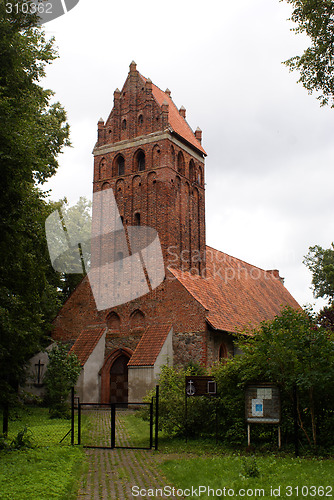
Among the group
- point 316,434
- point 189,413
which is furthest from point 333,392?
point 189,413

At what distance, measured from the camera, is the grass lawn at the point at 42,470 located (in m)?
7.95

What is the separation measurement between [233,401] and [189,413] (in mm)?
1416

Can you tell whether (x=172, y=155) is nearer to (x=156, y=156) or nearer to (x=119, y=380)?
(x=156, y=156)

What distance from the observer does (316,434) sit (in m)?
12.3

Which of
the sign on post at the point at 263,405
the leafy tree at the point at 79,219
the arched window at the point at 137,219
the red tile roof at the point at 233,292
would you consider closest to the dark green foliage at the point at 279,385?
the sign on post at the point at 263,405

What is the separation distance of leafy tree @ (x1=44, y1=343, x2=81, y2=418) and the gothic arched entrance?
2611 millimetres

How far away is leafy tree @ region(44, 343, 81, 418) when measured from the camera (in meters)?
21.0

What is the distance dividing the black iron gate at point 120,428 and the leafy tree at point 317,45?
9.34m

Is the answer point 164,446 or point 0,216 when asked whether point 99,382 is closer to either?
point 164,446

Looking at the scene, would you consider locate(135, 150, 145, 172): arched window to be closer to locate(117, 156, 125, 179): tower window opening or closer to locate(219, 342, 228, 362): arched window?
locate(117, 156, 125, 179): tower window opening

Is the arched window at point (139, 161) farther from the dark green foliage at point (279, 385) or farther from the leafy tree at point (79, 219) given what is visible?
the dark green foliage at point (279, 385)

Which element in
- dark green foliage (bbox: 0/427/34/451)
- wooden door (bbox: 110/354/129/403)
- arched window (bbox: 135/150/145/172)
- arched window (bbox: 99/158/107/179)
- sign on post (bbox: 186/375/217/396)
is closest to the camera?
dark green foliage (bbox: 0/427/34/451)

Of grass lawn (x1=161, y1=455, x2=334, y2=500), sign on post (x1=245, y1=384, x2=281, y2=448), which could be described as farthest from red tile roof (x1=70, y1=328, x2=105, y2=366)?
grass lawn (x1=161, y1=455, x2=334, y2=500)

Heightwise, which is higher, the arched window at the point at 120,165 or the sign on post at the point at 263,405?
the arched window at the point at 120,165
